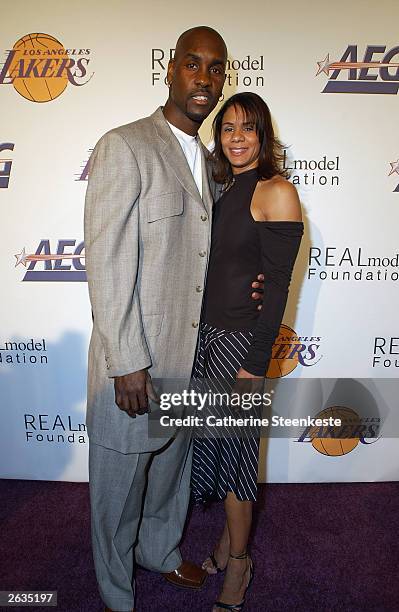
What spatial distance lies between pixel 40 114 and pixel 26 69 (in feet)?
0.74

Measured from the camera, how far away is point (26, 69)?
2285mm

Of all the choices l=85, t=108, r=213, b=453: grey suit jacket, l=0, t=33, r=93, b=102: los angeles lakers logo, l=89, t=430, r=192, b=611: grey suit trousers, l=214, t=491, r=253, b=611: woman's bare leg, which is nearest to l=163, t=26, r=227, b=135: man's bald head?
l=85, t=108, r=213, b=453: grey suit jacket

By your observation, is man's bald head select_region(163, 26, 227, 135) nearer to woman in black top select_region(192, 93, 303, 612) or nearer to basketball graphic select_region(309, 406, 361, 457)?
woman in black top select_region(192, 93, 303, 612)

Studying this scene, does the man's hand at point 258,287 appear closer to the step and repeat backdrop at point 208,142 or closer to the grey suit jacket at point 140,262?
the grey suit jacket at point 140,262

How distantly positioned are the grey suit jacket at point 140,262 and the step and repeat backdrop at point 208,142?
911mm

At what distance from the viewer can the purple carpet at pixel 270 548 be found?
1.90 metres

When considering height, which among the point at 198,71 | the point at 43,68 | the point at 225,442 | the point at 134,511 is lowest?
the point at 134,511

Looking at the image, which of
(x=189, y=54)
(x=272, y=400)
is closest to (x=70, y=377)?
(x=272, y=400)

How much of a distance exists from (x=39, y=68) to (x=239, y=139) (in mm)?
1299

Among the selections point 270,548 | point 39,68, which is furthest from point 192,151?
point 270,548

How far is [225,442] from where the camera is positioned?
5.77 feet

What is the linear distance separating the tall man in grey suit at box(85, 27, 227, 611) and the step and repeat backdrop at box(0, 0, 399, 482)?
87 cm

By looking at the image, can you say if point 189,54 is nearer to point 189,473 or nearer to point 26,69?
point 26,69

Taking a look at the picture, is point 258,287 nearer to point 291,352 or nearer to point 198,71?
point 198,71
